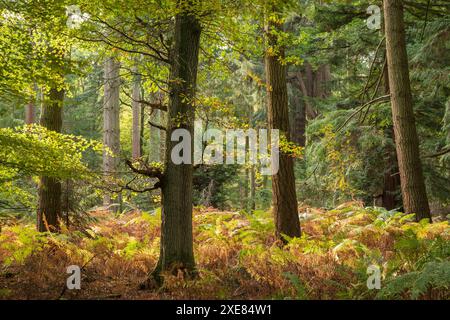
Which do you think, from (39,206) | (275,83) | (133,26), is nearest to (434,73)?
(275,83)

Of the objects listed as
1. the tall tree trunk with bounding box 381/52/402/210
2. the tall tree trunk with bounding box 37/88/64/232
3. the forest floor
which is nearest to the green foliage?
the forest floor

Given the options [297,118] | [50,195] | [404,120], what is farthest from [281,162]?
[297,118]

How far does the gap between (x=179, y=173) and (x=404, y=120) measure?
558cm

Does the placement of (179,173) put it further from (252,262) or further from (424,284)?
(424,284)

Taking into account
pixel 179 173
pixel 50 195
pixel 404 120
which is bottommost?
pixel 50 195

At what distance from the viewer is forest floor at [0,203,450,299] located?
5.55m

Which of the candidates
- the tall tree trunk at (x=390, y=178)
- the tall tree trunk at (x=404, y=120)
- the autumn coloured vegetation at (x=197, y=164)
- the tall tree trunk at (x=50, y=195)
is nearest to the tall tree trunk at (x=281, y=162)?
the autumn coloured vegetation at (x=197, y=164)

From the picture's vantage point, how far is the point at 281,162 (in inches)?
337

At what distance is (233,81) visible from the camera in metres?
21.2

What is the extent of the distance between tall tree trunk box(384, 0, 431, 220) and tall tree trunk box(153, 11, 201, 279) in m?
5.06

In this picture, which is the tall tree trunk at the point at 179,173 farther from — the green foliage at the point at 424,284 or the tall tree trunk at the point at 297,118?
the tall tree trunk at the point at 297,118

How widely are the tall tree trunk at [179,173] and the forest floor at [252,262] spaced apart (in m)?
0.39

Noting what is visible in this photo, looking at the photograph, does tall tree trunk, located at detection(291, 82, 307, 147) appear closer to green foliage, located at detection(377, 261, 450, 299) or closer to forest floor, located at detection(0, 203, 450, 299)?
forest floor, located at detection(0, 203, 450, 299)

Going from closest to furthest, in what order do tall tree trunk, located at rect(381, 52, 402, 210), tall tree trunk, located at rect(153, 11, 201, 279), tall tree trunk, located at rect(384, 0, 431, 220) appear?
tall tree trunk, located at rect(153, 11, 201, 279), tall tree trunk, located at rect(384, 0, 431, 220), tall tree trunk, located at rect(381, 52, 402, 210)
